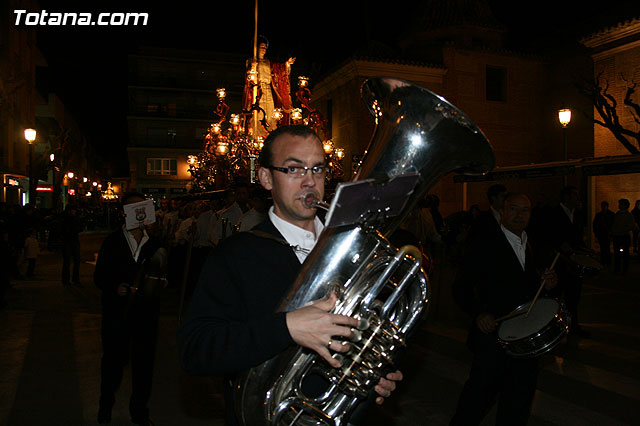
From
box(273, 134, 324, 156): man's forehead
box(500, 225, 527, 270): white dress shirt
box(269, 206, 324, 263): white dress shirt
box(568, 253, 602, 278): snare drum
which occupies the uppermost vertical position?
box(273, 134, 324, 156): man's forehead

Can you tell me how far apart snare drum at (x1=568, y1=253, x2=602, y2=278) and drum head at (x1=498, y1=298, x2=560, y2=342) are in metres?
1.50

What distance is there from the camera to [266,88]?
14875 mm

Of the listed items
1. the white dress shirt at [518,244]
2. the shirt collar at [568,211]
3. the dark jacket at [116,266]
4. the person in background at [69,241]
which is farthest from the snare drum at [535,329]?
the person in background at [69,241]

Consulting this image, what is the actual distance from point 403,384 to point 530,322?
2.10m

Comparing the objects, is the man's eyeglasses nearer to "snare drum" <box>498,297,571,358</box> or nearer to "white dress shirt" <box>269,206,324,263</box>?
"white dress shirt" <box>269,206,324,263</box>

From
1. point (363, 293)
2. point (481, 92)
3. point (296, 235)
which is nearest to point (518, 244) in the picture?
point (296, 235)

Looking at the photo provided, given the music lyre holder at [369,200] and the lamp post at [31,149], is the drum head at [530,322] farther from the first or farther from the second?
the lamp post at [31,149]

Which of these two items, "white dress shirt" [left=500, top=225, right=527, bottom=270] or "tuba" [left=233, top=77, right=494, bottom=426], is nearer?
"tuba" [left=233, top=77, right=494, bottom=426]

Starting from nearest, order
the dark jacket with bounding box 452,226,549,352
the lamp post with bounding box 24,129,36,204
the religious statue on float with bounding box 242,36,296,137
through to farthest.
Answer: the dark jacket with bounding box 452,226,549,352 < the religious statue on float with bounding box 242,36,296,137 < the lamp post with bounding box 24,129,36,204

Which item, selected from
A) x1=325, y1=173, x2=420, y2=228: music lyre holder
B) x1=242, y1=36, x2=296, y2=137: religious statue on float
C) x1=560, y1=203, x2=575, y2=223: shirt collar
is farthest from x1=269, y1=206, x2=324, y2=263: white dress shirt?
x1=242, y1=36, x2=296, y2=137: religious statue on float

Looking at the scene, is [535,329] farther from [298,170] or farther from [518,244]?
[298,170]

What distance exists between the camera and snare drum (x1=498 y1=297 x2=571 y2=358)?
3049mm

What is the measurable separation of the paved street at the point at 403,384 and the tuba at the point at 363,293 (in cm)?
269

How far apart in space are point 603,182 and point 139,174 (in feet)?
135
